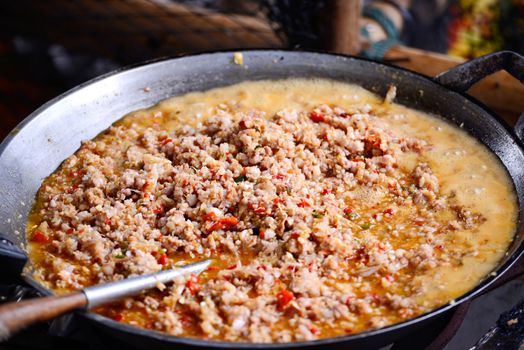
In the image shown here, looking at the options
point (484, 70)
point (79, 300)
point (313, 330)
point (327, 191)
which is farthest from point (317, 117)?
point (79, 300)

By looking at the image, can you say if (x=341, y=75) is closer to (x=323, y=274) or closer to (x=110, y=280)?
(x=323, y=274)

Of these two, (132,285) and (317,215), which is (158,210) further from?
(317,215)

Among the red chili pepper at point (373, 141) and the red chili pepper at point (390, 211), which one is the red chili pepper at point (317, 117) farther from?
the red chili pepper at point (390, 211)

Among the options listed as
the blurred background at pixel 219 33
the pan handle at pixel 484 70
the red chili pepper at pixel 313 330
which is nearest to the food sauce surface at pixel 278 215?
the red chili pepper at pixel 313 330

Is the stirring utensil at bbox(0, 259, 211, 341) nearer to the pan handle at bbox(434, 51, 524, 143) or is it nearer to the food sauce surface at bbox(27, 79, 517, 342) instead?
the food sauce surface at bbox(27, 79, 517, 342)

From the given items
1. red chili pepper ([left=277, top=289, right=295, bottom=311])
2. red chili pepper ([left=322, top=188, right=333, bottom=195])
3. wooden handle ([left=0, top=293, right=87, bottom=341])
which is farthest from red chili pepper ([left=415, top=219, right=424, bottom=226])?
wooden handle ([left=0, top=293, right=87, bottom=341])

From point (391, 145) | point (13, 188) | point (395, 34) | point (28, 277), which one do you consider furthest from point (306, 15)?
point (28, 277)
